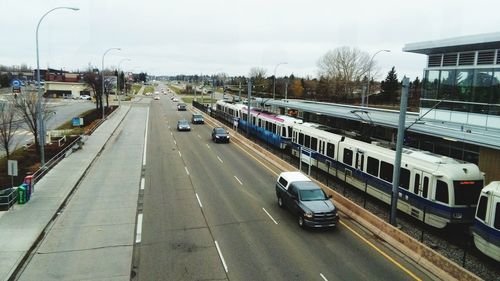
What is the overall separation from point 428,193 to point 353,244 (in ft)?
12.7

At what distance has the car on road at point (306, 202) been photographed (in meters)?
15.9

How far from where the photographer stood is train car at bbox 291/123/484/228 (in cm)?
1539

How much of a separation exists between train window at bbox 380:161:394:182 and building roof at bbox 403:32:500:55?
8.76 metres

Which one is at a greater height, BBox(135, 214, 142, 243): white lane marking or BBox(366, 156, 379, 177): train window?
BBox(366, 156, 379, 177): train window

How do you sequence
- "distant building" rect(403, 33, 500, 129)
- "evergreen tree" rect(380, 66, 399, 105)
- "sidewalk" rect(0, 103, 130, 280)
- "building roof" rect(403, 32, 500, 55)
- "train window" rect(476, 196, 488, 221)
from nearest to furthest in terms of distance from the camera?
"sidewalk" rect(0, 103, 130, 280) → "train window" rect(476, 196, 488, 221) → "building roof" rect(403, 32, 500, 55) → "distant building" rect(403, 33, 500, 129) → "evergreen tree" rect(380, 66, 399, 105)

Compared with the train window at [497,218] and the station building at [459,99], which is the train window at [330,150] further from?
the train window at [497,218]

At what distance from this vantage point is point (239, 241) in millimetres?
14930

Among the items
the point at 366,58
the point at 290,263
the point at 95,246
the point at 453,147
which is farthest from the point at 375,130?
the point at 366,58

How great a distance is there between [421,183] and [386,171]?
2641 millimetres

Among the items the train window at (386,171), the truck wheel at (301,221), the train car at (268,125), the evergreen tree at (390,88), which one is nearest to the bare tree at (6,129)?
the train car at (268,125)

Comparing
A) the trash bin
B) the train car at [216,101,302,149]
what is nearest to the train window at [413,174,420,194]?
the train car at [216,101,302,149]

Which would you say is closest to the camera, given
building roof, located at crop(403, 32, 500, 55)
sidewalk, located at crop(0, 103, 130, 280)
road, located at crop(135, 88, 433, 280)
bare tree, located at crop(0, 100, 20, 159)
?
road, located at crop(135, 88, 433, 280)

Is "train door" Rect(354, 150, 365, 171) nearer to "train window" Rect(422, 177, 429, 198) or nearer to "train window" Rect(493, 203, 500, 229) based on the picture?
"train window" Rect(422, 177, 429, 198)

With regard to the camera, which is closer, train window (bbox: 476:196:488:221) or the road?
the road
